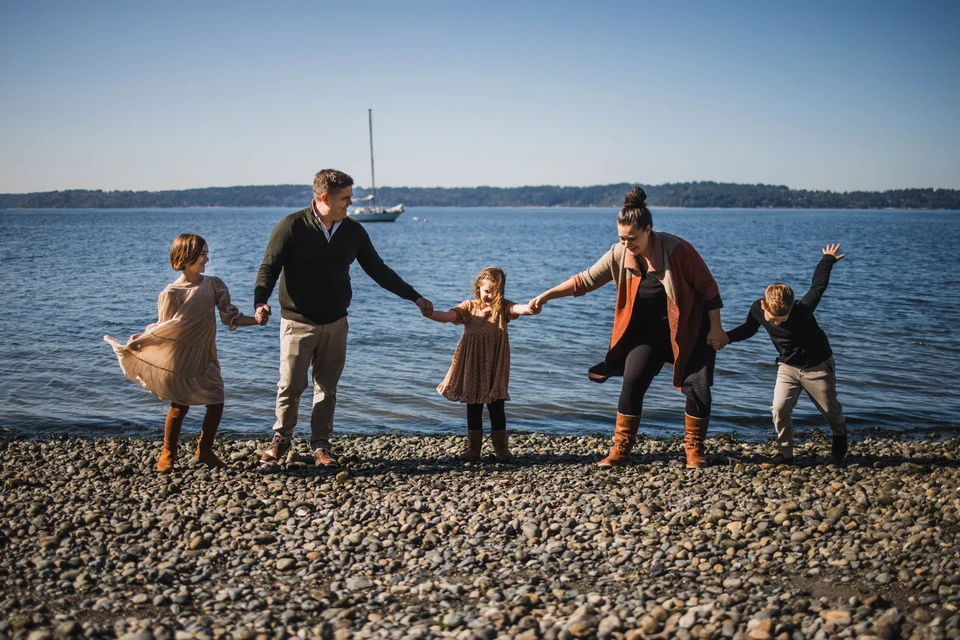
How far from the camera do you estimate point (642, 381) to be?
23.6 ft

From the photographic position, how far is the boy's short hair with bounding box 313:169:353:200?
702 centimetres

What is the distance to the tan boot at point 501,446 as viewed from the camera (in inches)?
311

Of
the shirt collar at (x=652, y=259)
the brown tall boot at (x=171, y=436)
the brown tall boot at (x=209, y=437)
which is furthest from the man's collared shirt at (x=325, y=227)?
the shirt collar at (x=652, y=259)

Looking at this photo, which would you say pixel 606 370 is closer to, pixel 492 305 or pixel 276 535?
pixel 492 305

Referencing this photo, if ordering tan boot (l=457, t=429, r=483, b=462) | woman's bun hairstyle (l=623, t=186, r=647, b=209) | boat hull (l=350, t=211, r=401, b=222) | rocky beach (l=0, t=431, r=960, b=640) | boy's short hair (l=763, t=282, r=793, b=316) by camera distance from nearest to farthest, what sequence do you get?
rocky beach (l=0, t=431, r=960, b=640)
woman's bun hairstyle (l=623, t=186, r=647, b=209)
boy's short hair (l=763, t=282, r=793, b=316)
tan boot (l=457, t=429, r=483, b=462)
boat hull (l=350, t=211, r=401, b=222)

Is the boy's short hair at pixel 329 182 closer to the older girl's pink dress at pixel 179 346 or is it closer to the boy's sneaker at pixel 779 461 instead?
the older girl's pink dress at pixel 179 346

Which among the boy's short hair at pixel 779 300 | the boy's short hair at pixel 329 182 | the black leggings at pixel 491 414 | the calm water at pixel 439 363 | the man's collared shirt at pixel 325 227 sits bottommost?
the calm water at pixel 439 363

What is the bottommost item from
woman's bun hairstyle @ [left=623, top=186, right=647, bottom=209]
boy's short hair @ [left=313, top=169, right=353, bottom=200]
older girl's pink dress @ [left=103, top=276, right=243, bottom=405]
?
older girl's pink dress @ [left=103, top=276, right=243, bottom=405]

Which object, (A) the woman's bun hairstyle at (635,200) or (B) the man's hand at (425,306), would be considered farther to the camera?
(B) the man's hand at (425,306)

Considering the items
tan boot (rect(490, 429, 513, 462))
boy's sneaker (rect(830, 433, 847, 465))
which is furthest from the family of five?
tan boot (rect(490, 429, 513, 462))

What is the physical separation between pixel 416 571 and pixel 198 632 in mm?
1480

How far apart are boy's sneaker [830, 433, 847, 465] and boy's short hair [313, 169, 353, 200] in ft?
17.3

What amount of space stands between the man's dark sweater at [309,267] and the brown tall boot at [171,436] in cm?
129

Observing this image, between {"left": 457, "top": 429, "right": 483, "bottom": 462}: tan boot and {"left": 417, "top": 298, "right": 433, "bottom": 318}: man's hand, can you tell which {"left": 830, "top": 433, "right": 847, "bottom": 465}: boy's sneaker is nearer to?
{"left": 457, "top": 429, "right": 483, "bottom": 462}: tan boot
